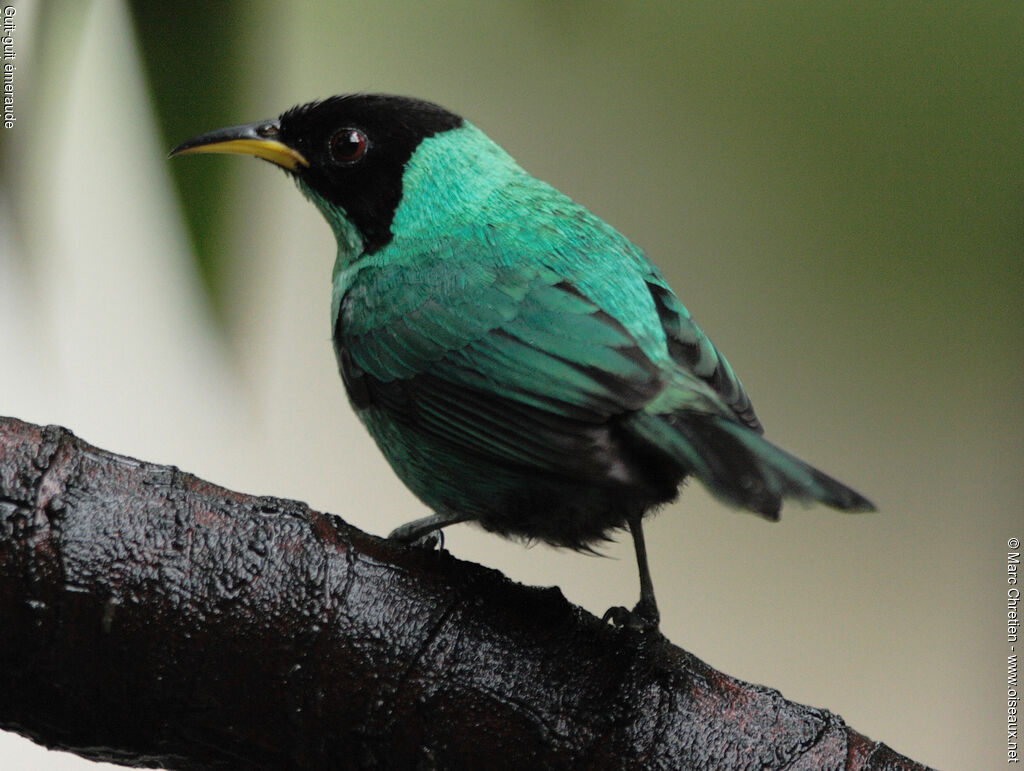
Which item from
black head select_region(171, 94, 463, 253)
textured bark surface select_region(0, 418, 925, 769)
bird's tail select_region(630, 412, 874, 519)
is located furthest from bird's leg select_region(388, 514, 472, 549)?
black head select_region(171, 94, 463, 253)

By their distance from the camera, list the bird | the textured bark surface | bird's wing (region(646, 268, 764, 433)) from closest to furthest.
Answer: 1. the textured bark surface
2. the bird
3. bird's wing (region(646, 268, 764, 433))

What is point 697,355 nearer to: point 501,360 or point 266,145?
point 501,360

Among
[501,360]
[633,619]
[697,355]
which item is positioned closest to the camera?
[633,619]

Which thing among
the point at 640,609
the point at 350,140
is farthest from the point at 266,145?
the point at 640,609

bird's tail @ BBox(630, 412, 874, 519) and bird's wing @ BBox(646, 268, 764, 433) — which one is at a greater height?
bird's wing @ BBox(646, 268, 764, 433)

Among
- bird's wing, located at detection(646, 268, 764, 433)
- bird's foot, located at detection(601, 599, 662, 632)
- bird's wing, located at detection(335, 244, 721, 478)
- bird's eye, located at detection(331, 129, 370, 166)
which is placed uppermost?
bird's eye, located at detection(331, 129, 370, 166)

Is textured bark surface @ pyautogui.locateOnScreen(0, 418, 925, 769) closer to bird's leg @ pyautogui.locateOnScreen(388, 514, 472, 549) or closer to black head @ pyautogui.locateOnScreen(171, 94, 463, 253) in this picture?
bird's leg @ pyautogui.locateOnScreen(388, 514, 472, 549)
